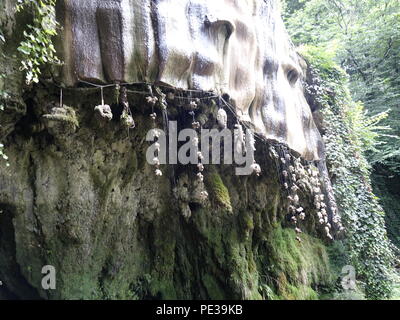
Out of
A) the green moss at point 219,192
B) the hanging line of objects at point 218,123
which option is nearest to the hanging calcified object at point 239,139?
the hanging line of objects at point 218,123

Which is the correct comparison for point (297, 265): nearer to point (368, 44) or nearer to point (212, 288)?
point (212, 288)

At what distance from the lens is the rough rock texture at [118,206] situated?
8.69ft

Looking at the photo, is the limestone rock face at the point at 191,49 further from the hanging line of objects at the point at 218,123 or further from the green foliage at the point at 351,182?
the green foliage at the point at 351,182

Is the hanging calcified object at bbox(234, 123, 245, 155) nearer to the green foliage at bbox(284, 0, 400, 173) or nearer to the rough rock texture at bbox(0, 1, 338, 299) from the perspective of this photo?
the rough rock texture at bbox(0, 1, 338, 299)

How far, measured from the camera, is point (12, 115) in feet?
7.90

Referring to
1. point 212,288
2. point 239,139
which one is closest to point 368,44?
point 239,139

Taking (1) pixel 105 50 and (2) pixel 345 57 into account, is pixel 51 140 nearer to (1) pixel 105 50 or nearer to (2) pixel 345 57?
(1) pixel 105 50

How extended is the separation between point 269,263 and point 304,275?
2.18 feet

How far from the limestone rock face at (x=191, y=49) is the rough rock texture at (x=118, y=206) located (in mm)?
18

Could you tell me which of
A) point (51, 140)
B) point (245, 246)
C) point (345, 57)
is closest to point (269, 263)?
point (245, 246)

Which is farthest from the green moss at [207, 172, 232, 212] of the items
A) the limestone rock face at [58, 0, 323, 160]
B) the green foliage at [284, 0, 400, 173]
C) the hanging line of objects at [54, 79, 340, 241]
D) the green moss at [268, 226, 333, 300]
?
the green foliage at [284, 0, 400, 173]

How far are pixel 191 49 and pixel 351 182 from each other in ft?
14.7

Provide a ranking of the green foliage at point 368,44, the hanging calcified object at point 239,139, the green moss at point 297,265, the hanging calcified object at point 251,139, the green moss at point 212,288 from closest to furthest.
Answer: the hanging calcified object at point 239,139 < the hanging calcified object at point 251,139 < the green moss at point 212,288 < the green moss at point 297,265 < the green foliage at point 368,44

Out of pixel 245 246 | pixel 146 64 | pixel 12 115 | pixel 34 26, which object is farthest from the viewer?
pixel 245 246
